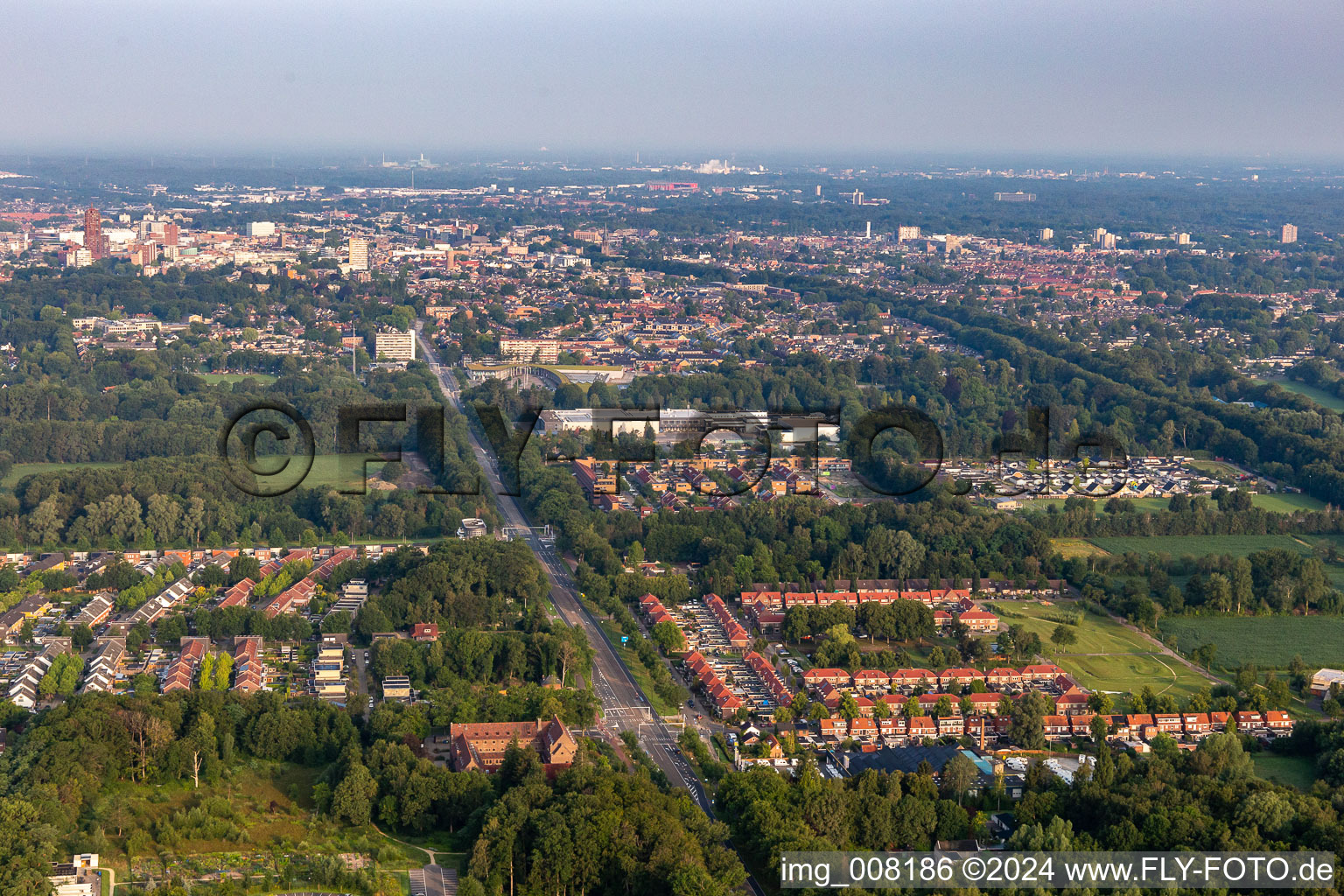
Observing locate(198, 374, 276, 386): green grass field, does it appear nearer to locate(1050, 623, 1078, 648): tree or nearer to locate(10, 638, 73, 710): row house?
locate(10, 638, 73, 710): row house

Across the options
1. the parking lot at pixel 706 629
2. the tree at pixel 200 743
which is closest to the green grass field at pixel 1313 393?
the parking lot at pixel 706 629

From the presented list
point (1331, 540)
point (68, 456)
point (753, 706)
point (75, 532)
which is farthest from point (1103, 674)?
point (68, 456)

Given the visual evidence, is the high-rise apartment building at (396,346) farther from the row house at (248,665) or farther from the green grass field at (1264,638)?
the green grass field at (1264,638)

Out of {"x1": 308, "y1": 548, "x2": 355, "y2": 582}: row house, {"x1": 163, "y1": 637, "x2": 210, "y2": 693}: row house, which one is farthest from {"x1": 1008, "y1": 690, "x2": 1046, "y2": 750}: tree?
{"x1": 308, "y1": 548, "x2": 355, "y2": 582}: row house

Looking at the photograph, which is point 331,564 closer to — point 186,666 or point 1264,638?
point 186,666

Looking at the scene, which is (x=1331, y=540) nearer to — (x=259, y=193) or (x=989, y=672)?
(x=989, y=672)

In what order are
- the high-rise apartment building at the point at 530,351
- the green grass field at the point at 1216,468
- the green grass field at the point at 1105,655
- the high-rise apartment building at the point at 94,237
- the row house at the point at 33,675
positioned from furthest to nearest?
the high-rise apartment building at the point at 94,237, the high-rise apartment building at the point at 530,351, the green grass field at the point at 1216,468, the green grass field at the point at 1105,655, the row house at the point at 33,675
